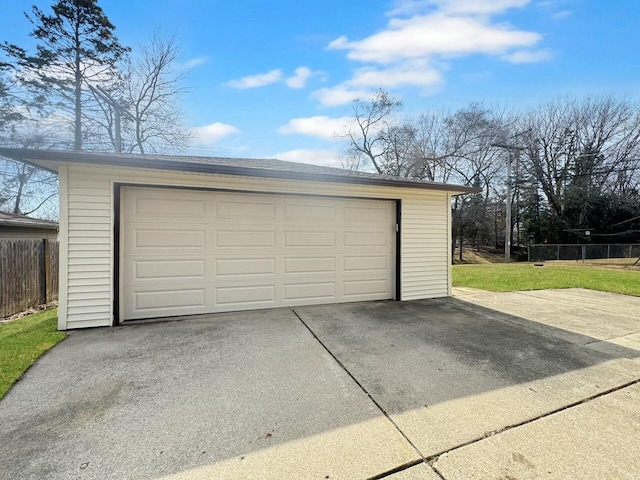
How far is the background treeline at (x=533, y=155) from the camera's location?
21453 mm

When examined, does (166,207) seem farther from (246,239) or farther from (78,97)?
(78,97)

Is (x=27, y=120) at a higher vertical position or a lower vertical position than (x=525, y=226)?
higher

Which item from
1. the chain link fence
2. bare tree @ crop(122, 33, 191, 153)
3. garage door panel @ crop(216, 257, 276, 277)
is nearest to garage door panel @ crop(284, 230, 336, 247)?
garage door panel @ crop(216, 257, 276, 277)

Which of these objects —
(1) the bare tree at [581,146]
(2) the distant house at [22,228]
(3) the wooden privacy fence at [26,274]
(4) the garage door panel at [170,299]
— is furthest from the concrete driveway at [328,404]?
(1) the bare tree at [581,146]

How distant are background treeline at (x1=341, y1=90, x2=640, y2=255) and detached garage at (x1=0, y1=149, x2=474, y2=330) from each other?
650 inches

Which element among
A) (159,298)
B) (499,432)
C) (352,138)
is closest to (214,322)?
(159,298)

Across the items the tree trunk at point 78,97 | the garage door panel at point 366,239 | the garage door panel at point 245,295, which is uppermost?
the tree trunk at point 78,97

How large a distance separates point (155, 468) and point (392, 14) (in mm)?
8101

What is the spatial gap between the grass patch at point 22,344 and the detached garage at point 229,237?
15.3 inches

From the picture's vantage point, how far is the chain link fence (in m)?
20.1

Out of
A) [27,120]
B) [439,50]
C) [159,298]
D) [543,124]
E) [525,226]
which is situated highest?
[543,124]

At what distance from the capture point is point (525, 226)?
85.8 feet

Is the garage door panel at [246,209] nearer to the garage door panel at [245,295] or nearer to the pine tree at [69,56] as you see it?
the garage door panel at [245,295]

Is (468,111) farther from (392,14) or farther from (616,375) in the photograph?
(616,375)
